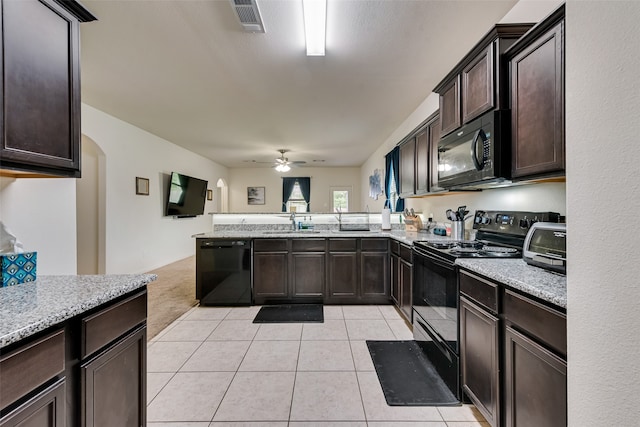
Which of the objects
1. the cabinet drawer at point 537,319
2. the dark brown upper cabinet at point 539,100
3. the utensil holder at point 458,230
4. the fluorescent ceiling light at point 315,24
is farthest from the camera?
the utensil holder at point 458,230

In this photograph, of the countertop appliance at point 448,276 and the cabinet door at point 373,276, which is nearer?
the countertop appliance at point 448,276

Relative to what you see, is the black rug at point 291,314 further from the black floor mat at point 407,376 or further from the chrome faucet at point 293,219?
the chrome faucet at point 293,219

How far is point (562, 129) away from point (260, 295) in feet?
10.5

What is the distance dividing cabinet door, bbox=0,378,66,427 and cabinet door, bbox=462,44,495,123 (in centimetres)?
253

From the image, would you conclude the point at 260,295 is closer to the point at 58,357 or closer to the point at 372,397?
the point at 372,397

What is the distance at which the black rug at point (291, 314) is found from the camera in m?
3.00

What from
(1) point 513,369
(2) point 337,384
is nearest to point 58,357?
(2) point 337,384

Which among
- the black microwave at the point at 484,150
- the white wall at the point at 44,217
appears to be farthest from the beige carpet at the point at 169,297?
the black microwave at the point at 484,150

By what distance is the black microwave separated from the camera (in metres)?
1.73

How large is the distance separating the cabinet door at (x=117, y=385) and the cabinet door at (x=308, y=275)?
2149 millimetres

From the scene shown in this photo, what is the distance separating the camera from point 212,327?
284 cm

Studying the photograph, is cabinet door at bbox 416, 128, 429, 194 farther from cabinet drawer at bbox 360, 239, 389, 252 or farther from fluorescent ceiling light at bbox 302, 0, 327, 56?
fluorescent ceiling light at bbox 302, 0, 327, 56

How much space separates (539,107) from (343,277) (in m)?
2.57

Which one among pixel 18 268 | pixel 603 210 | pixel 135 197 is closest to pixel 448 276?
pixel 603 210
